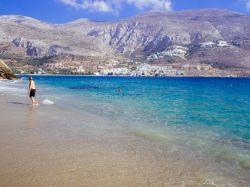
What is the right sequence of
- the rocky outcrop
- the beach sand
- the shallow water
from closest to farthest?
the beach sand, the shallow water, the rocky outcrop

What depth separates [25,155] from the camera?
455 inches

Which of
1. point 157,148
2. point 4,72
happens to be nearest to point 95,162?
point 157,148

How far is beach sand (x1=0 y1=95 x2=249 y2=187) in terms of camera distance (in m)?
9.52

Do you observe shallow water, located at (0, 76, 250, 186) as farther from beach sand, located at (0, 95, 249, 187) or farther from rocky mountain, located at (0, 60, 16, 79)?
rocky mountain, located at (0, 60, 16, 79)

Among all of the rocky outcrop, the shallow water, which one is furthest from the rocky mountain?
the shallow water

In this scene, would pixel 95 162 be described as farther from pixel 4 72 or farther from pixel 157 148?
pixel 4 72

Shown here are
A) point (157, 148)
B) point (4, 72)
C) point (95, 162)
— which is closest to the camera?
point (95, 162)

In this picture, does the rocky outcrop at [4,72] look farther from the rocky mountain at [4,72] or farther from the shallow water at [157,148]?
the shallow water at [157,148]

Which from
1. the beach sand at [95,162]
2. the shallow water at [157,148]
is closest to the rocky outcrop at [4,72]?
the shallow water at [157,148]

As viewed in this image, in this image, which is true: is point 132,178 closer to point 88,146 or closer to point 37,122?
point 88,146

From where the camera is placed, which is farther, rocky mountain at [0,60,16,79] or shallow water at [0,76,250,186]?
rocky mountain at [0,60,16,79]

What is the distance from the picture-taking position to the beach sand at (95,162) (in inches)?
375

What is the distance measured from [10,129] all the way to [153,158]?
24.4ft

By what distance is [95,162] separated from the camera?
36.7 ft
